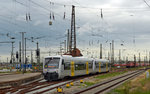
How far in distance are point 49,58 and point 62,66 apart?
1947 mm

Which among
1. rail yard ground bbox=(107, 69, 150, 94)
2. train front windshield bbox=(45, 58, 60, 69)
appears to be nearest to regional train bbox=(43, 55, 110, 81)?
train front windshield bbox=(45, 58, 60, 69)

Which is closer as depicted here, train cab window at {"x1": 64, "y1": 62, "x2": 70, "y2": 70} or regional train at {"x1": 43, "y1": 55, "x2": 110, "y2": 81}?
regional train at {"x1": 43, "y1": 55, "x2": 110, "y2": 81}

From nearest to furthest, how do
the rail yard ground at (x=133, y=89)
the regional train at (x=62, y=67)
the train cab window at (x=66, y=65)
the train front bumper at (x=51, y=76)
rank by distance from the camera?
the rail yard ground at (x=133, y=89) → the train front bumper at (x=51, y=76) → the regional train at (x=62, y=67) → the train cab window at (x=66, y=65)

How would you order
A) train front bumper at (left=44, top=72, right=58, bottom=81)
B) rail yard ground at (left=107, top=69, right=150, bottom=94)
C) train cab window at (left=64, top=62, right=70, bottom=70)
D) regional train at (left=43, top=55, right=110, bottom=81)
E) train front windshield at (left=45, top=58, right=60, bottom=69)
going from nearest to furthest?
rail yard ground at (left=107, top=69, right=150, bottom=94)
train front bumper at (left=44, top=72, right=58, bottom=81)
regional train at (left=43, top=55, right=110, bottom=81)
train front windshield at (left=45, top=58, right=60, bottom=69)
train cab window at (left=64, top=62, right=70, bottom=70)

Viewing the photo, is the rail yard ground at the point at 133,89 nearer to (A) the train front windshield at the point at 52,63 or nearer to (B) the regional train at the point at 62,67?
(B) the regional train at the point at 62,67

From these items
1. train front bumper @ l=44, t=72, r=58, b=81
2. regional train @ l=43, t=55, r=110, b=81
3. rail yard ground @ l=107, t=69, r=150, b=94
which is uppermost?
regional train @ l=43, t=55, r=110, b=81

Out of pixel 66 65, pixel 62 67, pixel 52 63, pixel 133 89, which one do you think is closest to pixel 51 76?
pixel 52 63

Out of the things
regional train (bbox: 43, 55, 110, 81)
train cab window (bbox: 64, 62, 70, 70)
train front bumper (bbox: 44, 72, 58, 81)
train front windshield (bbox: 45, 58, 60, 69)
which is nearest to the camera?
train front bumper (bbox: 44, 72, 58, 81)

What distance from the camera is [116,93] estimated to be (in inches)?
660

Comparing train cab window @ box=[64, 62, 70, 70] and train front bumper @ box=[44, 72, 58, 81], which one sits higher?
train cab window @ box=[64, 62, 70, 70]

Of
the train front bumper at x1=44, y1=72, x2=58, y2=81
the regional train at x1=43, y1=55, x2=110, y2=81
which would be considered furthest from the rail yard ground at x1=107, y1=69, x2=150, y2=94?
the train front bumper at x1=44, y1=72, x2=58, y2=81

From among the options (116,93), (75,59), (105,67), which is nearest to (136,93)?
(116,93)

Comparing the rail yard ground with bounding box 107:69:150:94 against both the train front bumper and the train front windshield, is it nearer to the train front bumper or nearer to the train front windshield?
the train front bumper

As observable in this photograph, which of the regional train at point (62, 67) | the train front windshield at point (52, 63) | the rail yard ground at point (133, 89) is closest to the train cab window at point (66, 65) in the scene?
the regional train at point (62, 67)
